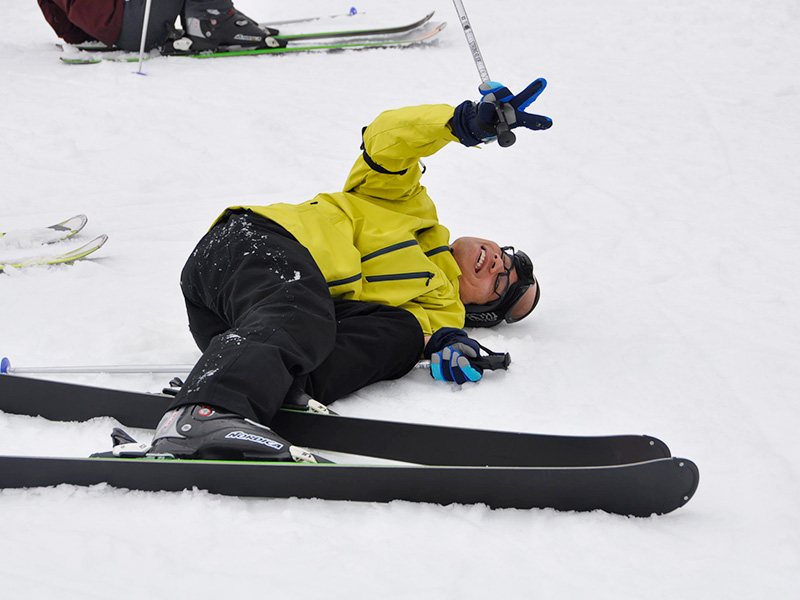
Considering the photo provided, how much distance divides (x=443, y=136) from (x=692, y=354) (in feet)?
3.94

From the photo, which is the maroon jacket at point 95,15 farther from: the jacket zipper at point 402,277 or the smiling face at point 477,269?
the jacket zipper at point 402,277

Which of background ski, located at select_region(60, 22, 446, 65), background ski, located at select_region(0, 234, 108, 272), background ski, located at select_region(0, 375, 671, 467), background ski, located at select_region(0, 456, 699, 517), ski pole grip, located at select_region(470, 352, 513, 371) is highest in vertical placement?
background ski, located at select_region(0, 456, 699, 517)

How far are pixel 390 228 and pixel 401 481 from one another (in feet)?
4.02

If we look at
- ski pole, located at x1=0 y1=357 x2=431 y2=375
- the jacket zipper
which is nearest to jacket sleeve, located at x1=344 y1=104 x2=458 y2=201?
the jacket zipper

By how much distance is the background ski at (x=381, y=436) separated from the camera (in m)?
1.98

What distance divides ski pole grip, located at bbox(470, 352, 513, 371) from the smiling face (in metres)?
0.50

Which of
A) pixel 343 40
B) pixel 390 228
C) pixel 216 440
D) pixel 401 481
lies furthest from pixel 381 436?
pixel 343 40

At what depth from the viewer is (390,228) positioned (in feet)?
9.04

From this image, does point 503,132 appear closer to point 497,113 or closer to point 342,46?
point 497,113

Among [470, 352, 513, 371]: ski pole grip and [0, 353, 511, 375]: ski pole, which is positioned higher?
[0, 353, 511, 375]: ski pole

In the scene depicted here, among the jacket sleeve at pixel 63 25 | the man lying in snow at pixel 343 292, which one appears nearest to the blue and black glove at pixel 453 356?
the man lying in snow at pixel 343 292

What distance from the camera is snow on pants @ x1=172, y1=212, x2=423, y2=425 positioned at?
74.6 inches

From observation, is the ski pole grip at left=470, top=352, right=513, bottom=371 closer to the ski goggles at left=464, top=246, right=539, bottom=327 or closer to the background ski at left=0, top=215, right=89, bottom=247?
the ski goggles at left=464, top=246, right=539, bottom=327

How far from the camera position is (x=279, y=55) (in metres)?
6.81
